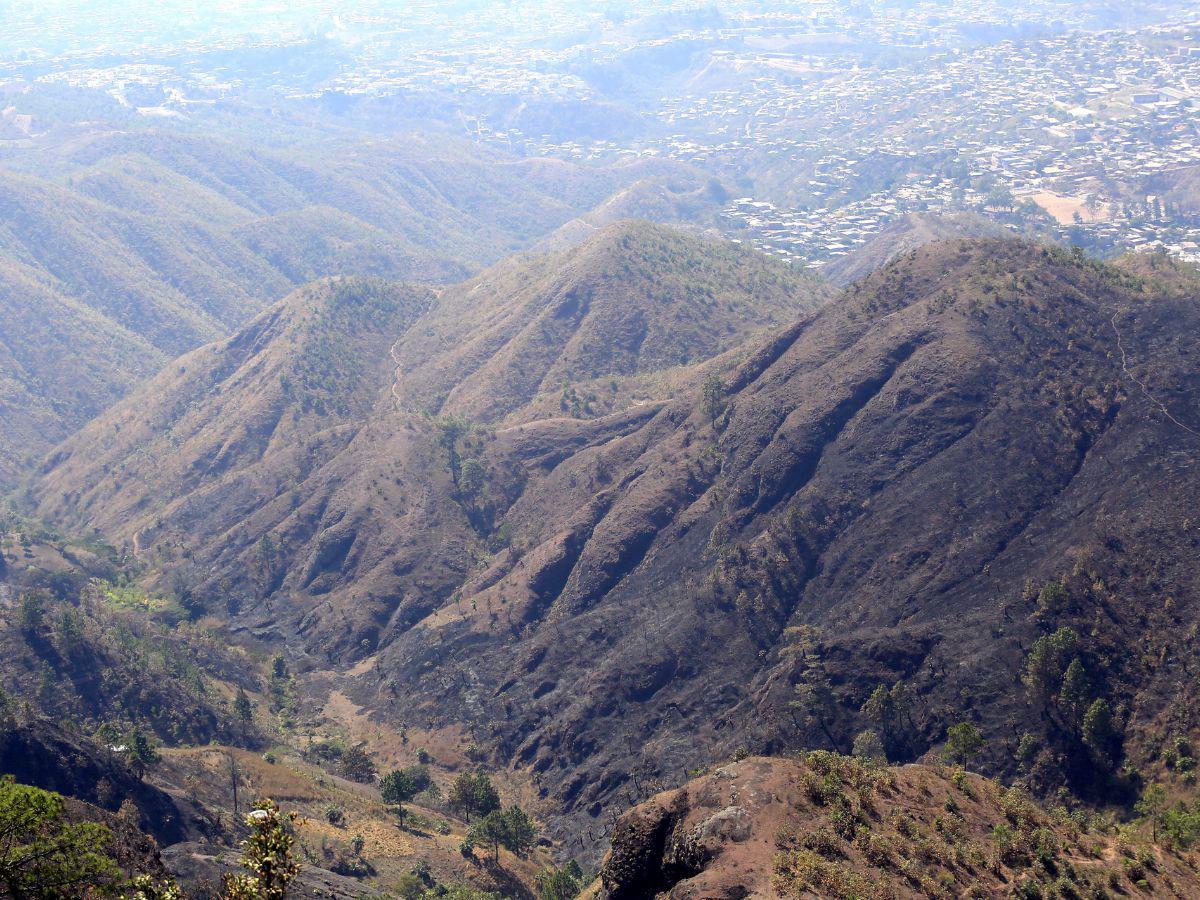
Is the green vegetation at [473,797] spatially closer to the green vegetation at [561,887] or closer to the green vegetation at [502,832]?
the green vegetation at [502,832]

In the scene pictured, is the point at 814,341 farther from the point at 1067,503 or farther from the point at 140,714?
the point at 140,714

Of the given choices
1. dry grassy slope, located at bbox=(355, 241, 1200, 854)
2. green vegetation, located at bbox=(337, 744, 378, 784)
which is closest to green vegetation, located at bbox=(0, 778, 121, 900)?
dry grassy slope, located at bbox=(355, 241, 1200, 854)

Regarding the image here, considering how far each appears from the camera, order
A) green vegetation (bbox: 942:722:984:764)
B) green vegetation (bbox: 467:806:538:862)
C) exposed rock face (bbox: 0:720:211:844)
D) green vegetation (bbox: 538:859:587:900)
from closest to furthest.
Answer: exposed rock face (bbox: 0:720:211:844), green vegetation (bbox: 942:722:984:764), green vegetation (bbox: 538:859:587:900), green vegetation (bbox: 467:806:538:862)

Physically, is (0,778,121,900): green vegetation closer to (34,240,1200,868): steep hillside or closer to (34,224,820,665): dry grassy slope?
(34,240,1200,868): steep hillside

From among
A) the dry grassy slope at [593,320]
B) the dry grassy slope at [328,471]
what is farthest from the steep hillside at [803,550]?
the dry grassy slope at [593,320]

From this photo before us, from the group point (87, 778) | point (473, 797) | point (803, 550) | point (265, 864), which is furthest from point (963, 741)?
point (87, 778)

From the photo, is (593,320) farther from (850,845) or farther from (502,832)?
(850,845)
